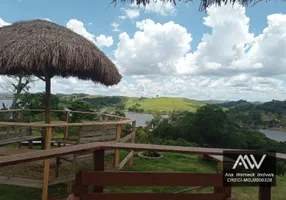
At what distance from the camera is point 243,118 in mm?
25875

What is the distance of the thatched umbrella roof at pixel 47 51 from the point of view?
4055 millimetres

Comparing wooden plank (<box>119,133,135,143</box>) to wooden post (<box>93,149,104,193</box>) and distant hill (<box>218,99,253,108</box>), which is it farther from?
distant hill (<box>218,99,253,108</box>)

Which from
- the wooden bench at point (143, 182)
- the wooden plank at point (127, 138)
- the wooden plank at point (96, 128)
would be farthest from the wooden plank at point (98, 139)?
the wooden bench at point (143, 182)

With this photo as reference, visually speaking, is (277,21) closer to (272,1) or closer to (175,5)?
(272,1)

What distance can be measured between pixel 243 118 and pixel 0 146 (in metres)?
25.3

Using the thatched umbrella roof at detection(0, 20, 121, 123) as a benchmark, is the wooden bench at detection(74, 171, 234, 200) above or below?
below

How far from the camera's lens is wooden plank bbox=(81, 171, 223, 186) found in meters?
Result: 1.74

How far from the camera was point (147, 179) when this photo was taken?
1.80 metres

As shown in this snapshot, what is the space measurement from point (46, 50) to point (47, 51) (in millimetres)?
23

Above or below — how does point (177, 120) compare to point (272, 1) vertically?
below

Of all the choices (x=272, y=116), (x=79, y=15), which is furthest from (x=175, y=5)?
(x=272, y=116)

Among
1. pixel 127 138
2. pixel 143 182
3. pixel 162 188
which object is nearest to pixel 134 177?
pixel 143 182

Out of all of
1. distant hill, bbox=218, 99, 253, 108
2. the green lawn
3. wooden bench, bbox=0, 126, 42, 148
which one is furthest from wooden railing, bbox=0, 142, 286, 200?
distant hill, bbox=218, 99, 253, 108

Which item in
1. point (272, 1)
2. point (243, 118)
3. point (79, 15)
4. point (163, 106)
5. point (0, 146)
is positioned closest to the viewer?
point (272, 1)
